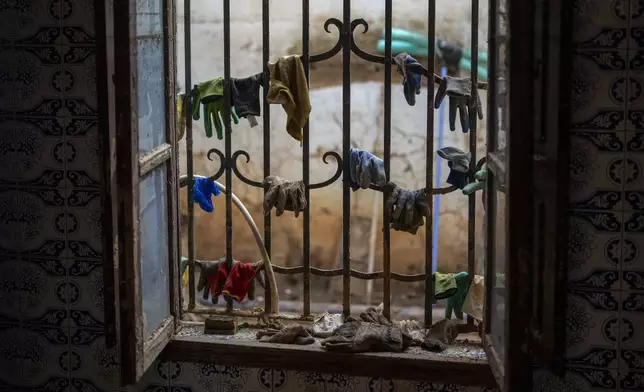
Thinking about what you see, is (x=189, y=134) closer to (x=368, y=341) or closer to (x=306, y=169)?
(x=306, y=169)

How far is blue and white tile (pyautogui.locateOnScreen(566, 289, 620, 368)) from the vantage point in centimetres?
230

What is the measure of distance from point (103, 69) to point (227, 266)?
94cm

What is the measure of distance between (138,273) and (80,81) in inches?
23.8

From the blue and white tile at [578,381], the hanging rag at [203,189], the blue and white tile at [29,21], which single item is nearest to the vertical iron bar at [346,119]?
the hanging rag at [203,189]

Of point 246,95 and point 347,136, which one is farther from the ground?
point 246,95

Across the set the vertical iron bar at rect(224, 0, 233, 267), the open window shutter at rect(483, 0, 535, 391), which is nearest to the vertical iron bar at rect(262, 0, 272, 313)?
the vertical iron bar at rect(224, 0, 233, 267)

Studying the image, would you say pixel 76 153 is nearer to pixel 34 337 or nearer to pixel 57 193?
pixel 57 193

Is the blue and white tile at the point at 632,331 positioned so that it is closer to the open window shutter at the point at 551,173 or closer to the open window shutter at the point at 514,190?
the open window shutter at the point at 551,173

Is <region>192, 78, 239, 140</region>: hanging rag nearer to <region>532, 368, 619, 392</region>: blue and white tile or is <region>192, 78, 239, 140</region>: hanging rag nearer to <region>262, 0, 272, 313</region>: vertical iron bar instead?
<region>262, 0, 272, 313</region>: vertical iron bar

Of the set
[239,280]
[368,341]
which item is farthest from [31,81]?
[368,341]

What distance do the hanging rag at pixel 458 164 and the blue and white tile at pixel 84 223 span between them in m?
1.08

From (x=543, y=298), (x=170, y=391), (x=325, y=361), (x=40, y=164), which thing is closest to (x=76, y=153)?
(x=40, y=164)

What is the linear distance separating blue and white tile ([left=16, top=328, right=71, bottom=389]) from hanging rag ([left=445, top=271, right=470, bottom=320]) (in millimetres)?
1241

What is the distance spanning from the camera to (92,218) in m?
2.56
